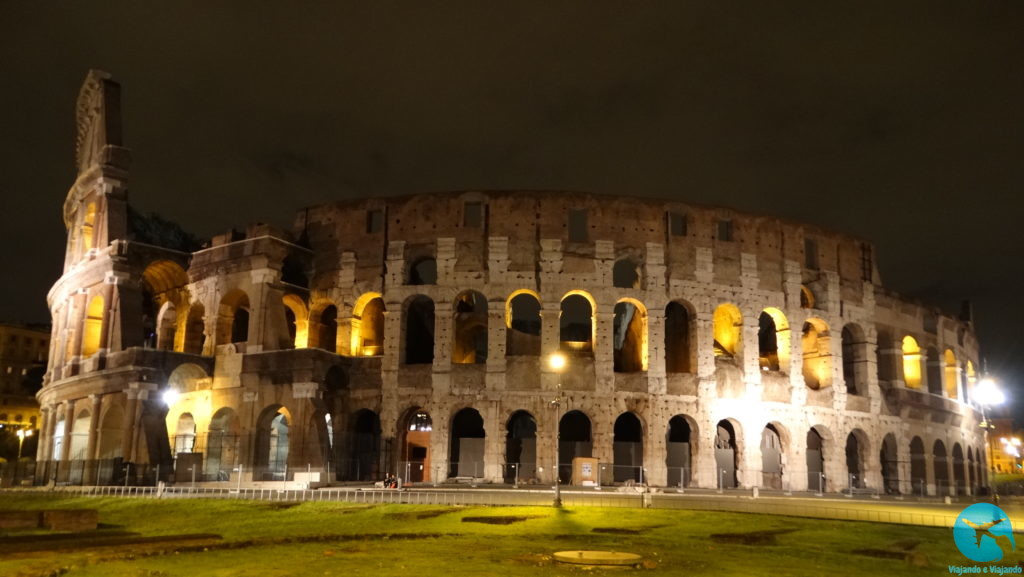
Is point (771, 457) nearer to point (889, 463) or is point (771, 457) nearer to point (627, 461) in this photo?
point (627, 461)

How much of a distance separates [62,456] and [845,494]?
3587 cm

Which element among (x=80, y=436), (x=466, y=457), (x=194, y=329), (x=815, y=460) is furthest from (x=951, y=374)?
(x=80, y=436)

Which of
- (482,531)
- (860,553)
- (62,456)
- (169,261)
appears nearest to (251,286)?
(169,261)

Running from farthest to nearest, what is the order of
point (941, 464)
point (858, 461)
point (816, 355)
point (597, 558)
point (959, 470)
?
point (959, 470)
point (941, 464)
point (858, 461)
point (816, 355)
point (597, 558)

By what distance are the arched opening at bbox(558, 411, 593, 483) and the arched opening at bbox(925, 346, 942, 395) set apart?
69.6 feet

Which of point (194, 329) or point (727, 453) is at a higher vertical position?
point (194, 329)

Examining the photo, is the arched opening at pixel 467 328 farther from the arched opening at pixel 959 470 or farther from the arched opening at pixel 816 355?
the arched opening at pixel 959 470

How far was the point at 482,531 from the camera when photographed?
18766mm

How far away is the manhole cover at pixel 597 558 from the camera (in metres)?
13.4

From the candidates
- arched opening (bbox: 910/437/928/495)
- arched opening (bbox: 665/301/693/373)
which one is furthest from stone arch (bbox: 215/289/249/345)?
arched opening (bbox: 910/437/928/495)

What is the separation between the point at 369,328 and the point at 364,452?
588cm

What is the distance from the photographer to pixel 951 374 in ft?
165

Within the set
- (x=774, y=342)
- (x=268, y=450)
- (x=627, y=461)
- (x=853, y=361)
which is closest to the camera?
(x=627, y=461)

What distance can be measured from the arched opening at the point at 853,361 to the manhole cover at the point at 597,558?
31616 mm
